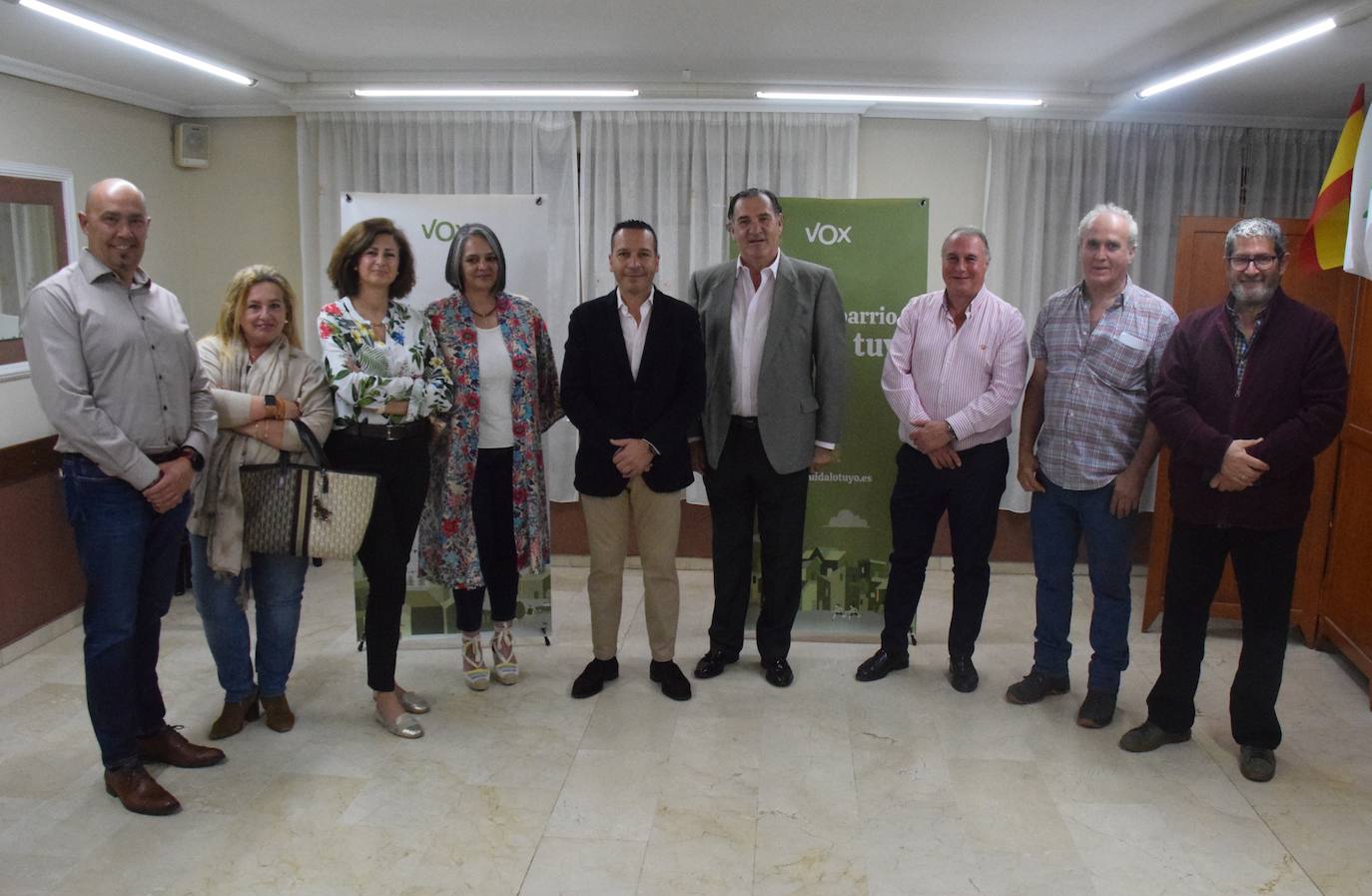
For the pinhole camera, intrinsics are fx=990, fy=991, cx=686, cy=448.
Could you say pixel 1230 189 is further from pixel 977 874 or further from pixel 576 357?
pixel 977 874

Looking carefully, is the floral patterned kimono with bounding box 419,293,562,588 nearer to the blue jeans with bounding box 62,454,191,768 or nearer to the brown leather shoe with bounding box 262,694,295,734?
the brown leather shoe with bounding box 262,694,295,734

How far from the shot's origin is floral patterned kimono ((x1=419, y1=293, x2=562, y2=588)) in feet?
11.1

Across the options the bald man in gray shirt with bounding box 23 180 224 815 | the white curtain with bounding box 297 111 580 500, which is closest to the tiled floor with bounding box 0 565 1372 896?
the bald man in gray shirt with bounding box 23 180 224 815

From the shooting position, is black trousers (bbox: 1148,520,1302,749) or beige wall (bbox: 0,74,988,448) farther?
beige wall (bbox: 0,74,988,448)

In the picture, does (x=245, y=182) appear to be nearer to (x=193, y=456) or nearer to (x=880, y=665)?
(x=193, y=456)

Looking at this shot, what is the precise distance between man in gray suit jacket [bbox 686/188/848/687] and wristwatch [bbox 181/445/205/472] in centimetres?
165

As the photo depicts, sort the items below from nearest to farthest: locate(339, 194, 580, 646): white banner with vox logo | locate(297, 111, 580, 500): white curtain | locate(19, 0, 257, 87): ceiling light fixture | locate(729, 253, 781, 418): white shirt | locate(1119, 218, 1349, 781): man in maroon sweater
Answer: locate(1119, 218, 1349, 781): man in maroon sweater
locate(19, 0, 257, 87): ceiling light fixture
locate(729, 253, 781, 418): white shirt
locate(339, 194, 580, 646): white banner with vox logo
locate(297, 111, 580, 500): white curtain

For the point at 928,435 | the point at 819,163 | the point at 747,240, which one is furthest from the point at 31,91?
the point at 928,435

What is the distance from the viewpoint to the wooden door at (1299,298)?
13.3 feet

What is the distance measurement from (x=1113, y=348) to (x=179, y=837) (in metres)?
3.18

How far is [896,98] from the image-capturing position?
15.8 feet

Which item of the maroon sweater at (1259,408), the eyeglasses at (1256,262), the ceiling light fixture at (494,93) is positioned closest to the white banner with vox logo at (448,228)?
the ceiling light fixture at (494,93)

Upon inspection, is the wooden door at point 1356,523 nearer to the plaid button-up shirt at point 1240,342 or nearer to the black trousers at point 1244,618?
the black trousers at point 1244,618

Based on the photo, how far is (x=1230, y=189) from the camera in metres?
5.05
